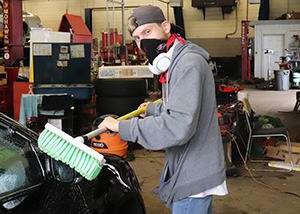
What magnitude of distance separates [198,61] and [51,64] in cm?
421

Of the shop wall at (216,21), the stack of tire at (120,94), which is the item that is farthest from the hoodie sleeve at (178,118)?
the shop wall at (216,21)

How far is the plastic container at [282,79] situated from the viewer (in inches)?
550

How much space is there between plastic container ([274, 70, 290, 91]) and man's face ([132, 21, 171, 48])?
43.4 feet

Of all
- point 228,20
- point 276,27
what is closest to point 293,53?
point 276,27

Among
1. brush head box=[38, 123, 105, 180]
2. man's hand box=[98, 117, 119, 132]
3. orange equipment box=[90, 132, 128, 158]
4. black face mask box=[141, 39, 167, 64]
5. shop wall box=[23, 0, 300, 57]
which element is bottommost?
orange equipment box=[90, 132, 128, 158]

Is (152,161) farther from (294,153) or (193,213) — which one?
(193,213)

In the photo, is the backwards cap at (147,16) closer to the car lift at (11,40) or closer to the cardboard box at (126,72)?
the cardboard box at (126,72)

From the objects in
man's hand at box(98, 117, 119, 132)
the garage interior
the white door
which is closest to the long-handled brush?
man's hand at box(98, 117, 119, 132)

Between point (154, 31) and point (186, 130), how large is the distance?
0.46 meters

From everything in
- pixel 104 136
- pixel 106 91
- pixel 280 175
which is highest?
pixel 106 91

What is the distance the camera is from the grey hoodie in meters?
1.44

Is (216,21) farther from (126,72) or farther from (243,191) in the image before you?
(243,191)

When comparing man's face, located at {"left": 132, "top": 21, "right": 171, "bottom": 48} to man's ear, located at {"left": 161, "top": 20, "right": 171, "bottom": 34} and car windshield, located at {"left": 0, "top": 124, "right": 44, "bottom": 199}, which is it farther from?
car windshield, located at {"left": 0, "top": 124, "right": 44, "bottom": 199}

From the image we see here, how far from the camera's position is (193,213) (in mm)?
1591
